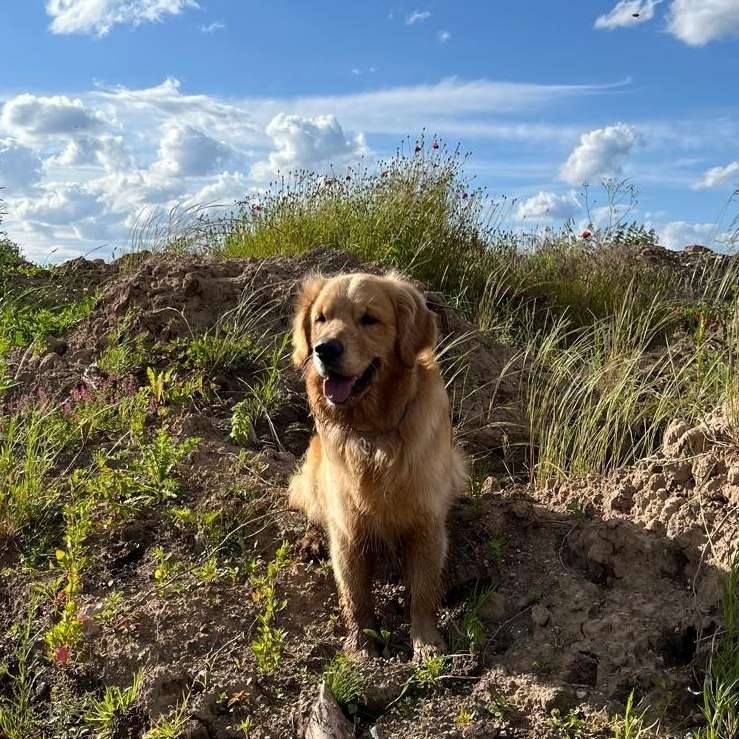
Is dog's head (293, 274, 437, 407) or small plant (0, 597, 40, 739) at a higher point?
dog's head (293, 274, 437, 407)

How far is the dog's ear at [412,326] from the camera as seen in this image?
3.77 metres

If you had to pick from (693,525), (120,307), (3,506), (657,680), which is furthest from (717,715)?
(120,307)

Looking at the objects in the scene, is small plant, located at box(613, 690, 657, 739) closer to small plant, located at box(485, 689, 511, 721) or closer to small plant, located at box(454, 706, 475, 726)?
small plant, located at box(485, 689, 511, 721)

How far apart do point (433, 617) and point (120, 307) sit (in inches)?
159

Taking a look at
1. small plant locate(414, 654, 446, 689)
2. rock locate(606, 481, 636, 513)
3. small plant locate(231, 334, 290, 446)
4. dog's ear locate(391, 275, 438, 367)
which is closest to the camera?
small plant locate(414, 654, 446, 689)

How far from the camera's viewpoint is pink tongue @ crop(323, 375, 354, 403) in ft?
11.9

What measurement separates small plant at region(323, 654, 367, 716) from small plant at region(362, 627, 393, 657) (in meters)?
0.27

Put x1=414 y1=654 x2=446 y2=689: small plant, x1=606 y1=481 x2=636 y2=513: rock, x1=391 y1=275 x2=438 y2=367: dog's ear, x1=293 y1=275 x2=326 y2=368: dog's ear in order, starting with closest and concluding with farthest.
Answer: x1=414 y1=654 x2=446 y2=689: small plant < x1=391 y1=275 x2=438 y2=367: dog's ear < x1=293 y1=275 x2=326 y2=368: dog's ear < x1=606 y1=481 x2=636 y2=513: rock

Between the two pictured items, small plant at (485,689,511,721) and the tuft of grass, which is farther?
small plant at (485,689,511,721)

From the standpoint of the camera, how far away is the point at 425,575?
3.81 metres

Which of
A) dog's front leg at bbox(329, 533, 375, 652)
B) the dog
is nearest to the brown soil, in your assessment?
dog's front leg at bbox(329, 533, 375, 652)

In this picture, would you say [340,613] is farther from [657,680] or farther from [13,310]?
[13,310]

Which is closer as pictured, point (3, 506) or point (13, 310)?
point (3, 506)

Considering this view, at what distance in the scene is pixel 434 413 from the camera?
12.6 feet
